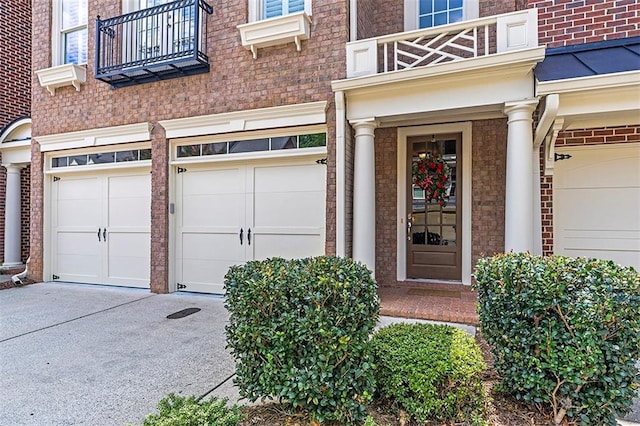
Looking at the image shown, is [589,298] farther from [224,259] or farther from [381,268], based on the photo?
[224,259]

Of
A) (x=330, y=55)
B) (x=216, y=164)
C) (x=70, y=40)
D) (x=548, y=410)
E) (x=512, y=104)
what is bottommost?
(x=548, y=410)

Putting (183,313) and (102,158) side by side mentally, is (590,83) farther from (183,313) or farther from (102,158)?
(102,158)

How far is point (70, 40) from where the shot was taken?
23.1 feet

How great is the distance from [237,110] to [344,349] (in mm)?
4457

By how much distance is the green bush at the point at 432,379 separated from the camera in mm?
2223

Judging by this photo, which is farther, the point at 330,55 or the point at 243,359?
the point at 330,55

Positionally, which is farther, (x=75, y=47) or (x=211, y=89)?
(x=75, y=47)

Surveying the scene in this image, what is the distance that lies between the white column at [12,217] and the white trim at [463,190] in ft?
27.3

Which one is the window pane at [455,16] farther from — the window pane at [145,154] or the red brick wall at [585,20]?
the window pane at [145,154]

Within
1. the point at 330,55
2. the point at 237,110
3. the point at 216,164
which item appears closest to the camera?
the point at 330,55

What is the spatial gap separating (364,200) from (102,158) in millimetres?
4974

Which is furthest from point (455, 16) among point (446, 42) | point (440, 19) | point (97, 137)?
point (97, 137)

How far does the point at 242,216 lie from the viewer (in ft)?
19.3

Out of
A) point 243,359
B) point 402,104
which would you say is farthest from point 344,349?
point 402,104
